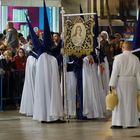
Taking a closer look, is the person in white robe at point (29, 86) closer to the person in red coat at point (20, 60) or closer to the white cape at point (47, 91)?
the white cape at point (47, 91)

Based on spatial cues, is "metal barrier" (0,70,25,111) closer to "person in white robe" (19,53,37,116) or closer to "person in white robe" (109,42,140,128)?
"person in white robe" (19,53,37,116)

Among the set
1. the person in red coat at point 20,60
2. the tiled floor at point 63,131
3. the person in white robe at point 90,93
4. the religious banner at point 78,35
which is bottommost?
the tiled floor at point 63,131

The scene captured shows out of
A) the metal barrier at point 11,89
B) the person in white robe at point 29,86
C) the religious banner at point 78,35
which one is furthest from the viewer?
the metal barrier at point 11,89

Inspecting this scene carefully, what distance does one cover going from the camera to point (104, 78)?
57.8ft

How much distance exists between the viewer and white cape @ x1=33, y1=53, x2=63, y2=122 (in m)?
15.9

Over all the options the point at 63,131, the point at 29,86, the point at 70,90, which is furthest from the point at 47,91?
the point at 63,131

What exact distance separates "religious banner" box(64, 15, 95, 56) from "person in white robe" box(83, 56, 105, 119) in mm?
344

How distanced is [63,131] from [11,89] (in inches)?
229

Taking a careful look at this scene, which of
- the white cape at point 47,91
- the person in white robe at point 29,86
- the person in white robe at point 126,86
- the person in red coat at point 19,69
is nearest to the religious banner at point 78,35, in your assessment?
the white cape at point 47,91

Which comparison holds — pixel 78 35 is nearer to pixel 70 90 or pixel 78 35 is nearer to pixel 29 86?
pixel 70 90

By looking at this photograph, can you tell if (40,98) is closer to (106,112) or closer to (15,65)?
(106,112)

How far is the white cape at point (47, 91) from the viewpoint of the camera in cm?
1587

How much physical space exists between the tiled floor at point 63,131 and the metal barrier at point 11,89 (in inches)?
116

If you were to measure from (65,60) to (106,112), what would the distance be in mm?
2107
